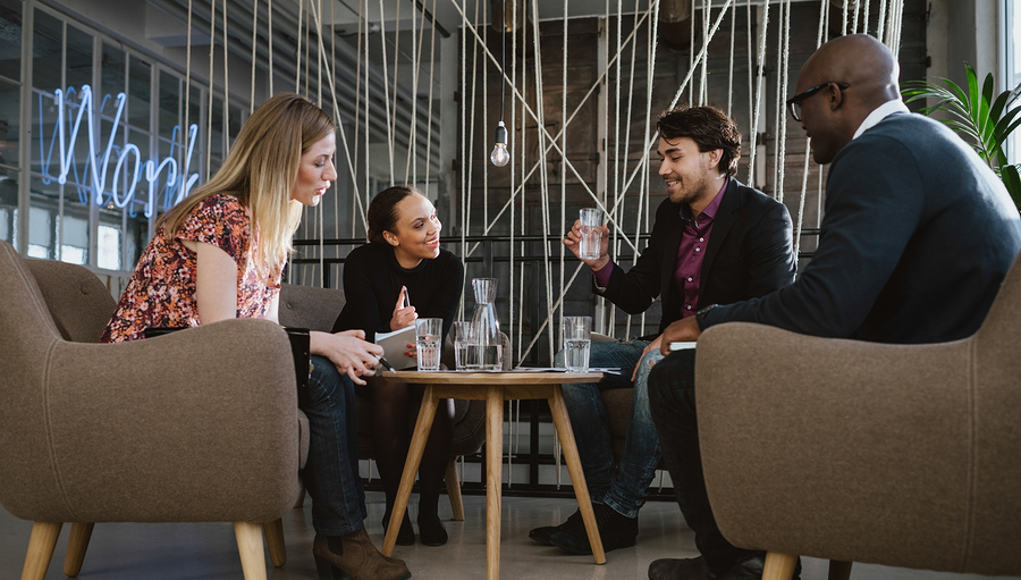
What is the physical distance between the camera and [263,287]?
1940mm

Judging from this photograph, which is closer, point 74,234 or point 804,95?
point 804,95

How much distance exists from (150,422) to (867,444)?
3.74 feet

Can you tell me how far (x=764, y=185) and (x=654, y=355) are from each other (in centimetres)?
447

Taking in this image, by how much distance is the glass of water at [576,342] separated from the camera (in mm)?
2125

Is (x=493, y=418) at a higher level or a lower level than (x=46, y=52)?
lower

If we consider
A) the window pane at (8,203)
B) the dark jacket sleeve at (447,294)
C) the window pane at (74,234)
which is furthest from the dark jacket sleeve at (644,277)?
the window pane at (74,234)

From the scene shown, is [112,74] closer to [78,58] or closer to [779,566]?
[78,58]

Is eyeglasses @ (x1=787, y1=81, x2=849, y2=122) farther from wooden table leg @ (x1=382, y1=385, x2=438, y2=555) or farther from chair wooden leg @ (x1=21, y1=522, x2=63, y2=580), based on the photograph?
chair wooden leg @ (x1=21, y1=522, x2=63, y2=580)

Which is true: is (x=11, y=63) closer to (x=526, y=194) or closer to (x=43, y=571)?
(x=526, y=194)

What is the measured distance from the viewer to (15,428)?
1513 millimetres

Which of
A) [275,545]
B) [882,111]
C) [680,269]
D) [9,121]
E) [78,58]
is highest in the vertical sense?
[78,58]

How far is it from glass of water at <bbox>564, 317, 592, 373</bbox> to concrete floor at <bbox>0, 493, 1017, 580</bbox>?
486 mm

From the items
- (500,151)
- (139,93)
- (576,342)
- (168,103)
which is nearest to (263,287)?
(576,342)

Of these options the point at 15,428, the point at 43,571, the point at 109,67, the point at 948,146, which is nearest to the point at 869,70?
the point at 948,146
